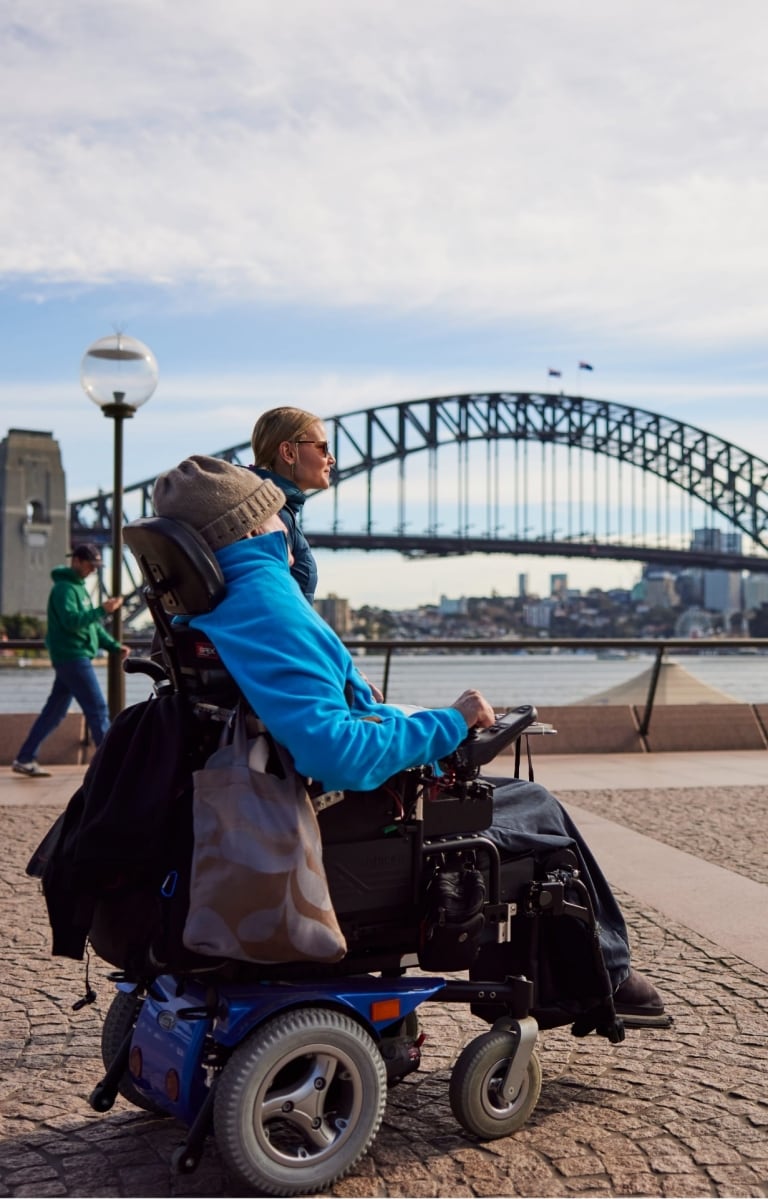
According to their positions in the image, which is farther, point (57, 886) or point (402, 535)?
point (402, 535)

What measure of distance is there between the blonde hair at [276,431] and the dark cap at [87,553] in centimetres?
490

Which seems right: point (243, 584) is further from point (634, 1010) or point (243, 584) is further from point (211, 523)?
point (634, 1010)

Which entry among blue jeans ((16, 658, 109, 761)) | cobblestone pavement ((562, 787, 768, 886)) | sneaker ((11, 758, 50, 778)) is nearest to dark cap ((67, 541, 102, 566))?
blue jeans ((16, 658, 109, 761))

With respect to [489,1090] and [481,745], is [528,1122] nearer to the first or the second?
[489,1090]

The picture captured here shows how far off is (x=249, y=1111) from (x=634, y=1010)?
0.93m

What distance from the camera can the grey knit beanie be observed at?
7.79 feet

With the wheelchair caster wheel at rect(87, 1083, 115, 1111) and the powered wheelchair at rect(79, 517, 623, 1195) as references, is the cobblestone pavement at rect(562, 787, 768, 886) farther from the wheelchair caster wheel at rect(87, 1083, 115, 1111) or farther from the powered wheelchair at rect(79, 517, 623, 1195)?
the wheelchair caster wheel at rect(87, 1083, 115, 1111)

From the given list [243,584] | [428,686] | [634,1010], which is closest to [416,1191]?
[634,1010]

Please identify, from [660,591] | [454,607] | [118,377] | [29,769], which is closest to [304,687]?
[118,377]

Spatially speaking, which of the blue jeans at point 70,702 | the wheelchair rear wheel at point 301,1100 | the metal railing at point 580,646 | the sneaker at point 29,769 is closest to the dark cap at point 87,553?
the blue jeans at point 70,702

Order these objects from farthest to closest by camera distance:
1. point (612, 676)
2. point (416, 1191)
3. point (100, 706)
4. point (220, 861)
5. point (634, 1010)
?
point (612, 676)
point (100, 706)
point (634, 1010)
point (416, 1191)
point (220, 861)

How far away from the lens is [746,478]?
242 ft

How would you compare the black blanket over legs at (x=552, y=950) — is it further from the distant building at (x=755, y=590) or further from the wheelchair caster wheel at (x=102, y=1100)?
the distant building at (x=755, y=590)

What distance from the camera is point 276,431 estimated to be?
2.93m
